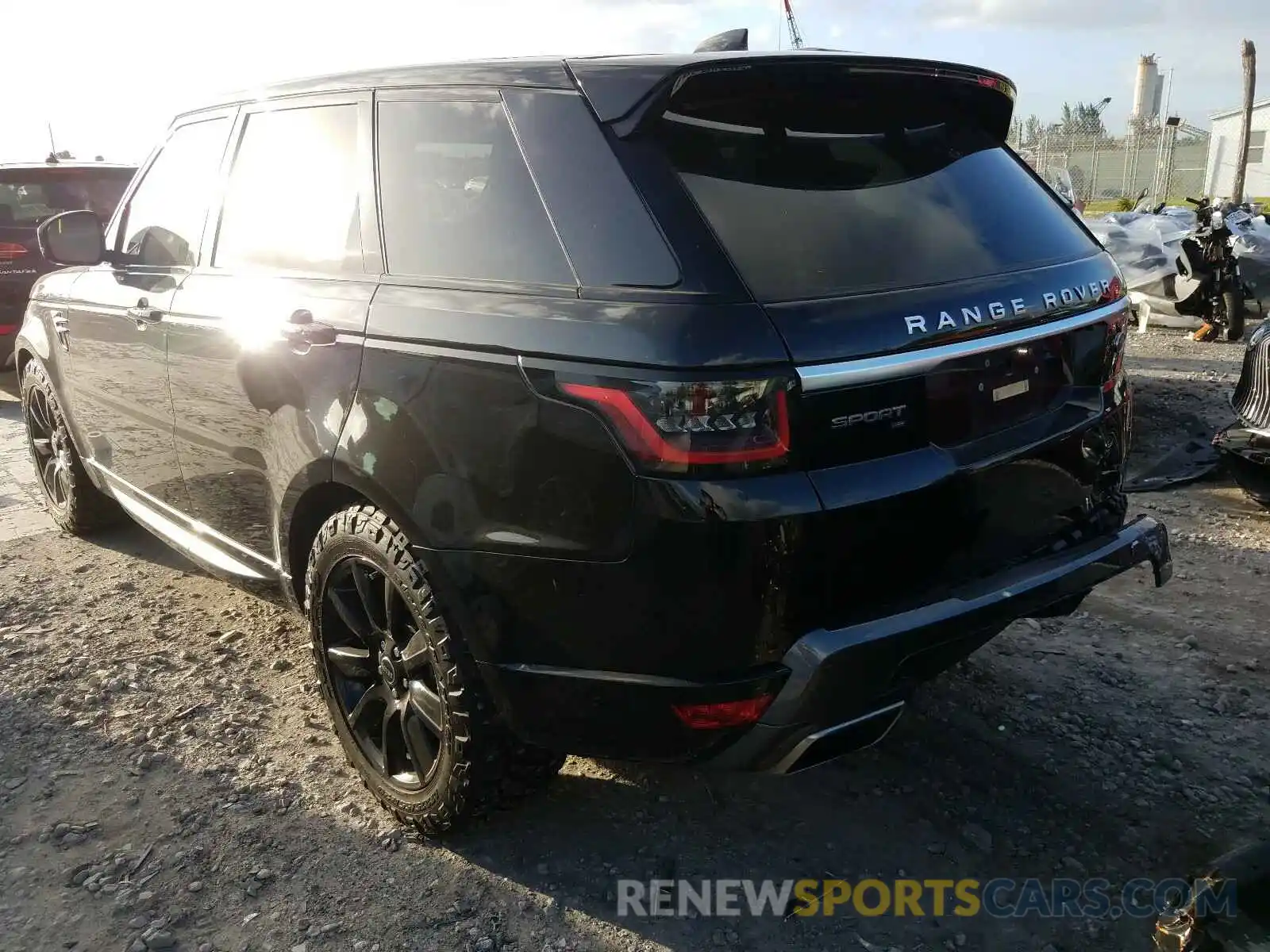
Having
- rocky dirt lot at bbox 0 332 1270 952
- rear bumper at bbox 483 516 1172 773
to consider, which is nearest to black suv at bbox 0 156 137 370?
rocky dirt lot at bbox 0 332 1270 952

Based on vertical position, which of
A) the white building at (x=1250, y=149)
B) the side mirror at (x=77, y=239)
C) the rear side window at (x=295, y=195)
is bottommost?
the white building at (x=1250, y=149)

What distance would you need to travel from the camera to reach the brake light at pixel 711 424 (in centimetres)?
192

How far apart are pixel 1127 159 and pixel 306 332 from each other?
33.3 meters

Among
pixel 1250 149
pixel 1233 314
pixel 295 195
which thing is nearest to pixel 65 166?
pixel 295 195

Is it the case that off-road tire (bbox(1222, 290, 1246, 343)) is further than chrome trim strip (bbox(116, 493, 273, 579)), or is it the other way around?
off-road tire (bbox(1222, 290, 1246, 343))

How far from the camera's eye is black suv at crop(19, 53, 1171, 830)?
1979mm

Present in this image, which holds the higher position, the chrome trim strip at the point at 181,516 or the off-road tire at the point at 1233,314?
the chrome trim strip at the point at 181,516

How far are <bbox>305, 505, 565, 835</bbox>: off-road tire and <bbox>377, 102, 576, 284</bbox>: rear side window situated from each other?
26.3 inches

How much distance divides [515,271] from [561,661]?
0.87m

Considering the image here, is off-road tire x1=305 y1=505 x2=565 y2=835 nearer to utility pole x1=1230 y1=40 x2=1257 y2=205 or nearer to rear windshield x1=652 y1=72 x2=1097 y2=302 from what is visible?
rear windshield x1=652 y1=72 x2=1097 y2=302

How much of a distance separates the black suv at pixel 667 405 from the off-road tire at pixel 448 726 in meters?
0.01

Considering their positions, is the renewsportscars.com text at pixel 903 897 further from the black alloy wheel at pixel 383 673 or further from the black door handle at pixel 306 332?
the black door handle at pixel 306 332

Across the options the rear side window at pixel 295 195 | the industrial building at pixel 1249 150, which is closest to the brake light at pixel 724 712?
the rear side window at pixel 295 195

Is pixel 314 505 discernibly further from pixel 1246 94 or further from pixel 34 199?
pixel 1246 94
